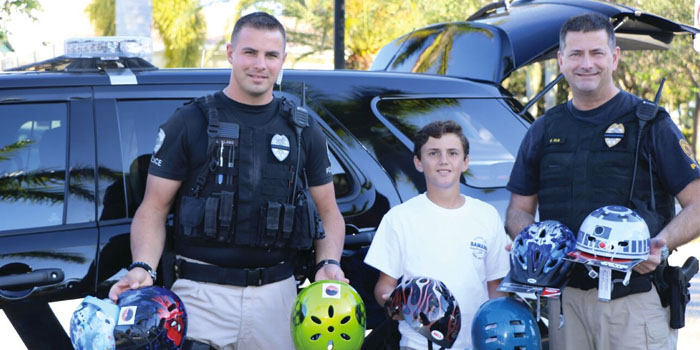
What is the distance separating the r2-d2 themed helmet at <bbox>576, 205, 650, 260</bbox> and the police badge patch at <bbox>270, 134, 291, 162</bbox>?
1.14m

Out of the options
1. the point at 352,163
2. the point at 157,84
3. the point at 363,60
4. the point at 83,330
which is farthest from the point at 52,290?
the point at 363,60

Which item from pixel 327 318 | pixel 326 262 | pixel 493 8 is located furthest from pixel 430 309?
pixel 493 8

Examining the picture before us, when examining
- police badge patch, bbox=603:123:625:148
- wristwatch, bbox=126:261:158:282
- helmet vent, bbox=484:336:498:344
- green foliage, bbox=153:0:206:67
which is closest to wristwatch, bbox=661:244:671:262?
police badge patch, bbox=603:123:625:148

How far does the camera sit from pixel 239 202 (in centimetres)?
318

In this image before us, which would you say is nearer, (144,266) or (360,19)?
(144,266)

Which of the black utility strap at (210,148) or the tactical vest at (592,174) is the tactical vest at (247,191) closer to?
the black utility strap at (210,148)

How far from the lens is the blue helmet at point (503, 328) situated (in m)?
3.16

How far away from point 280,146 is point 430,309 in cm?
83

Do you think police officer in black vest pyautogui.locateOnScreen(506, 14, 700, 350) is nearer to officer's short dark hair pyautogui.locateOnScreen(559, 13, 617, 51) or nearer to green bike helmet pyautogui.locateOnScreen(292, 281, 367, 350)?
officer's short dark hair pyautogui.locateOnScreen(559, 13, 617, 51)

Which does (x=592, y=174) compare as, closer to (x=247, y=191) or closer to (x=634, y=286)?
(x=634, y=286)

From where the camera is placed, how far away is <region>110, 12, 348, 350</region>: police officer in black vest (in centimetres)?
314

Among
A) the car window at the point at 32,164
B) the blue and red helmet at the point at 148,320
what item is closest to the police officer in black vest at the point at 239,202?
the blue and red helmet at the point at 148,320

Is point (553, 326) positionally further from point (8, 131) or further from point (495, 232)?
point (8, 131)

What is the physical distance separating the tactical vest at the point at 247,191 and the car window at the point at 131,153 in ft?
0.89
